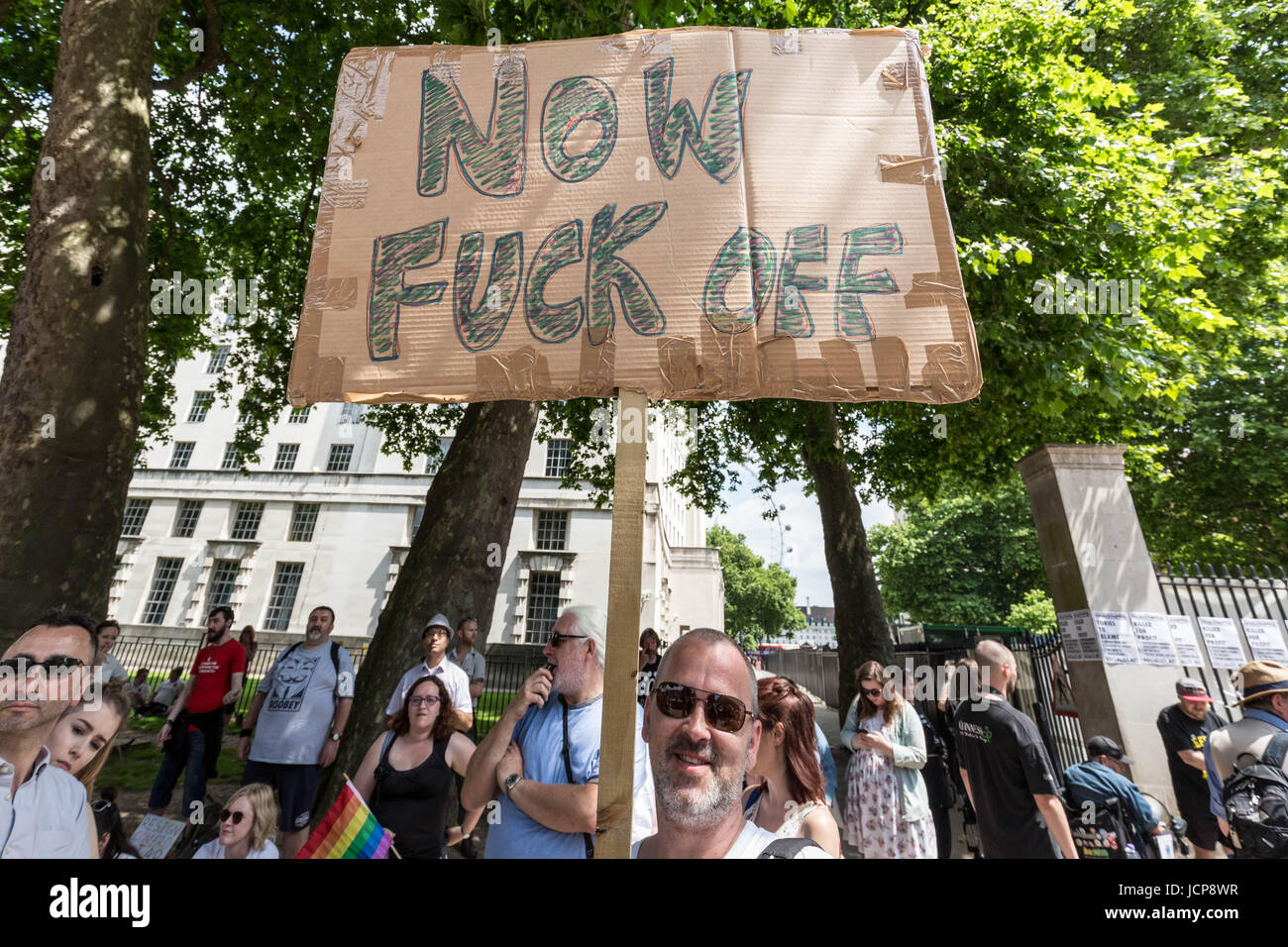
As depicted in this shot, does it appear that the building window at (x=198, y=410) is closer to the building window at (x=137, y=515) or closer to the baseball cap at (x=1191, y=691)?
the building window at (x=137, y=515)

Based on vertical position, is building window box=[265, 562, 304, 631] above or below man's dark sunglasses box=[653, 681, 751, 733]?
above

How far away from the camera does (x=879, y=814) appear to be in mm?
4258

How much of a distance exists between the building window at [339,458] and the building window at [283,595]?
5.24 meters

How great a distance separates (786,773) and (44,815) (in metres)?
2.80

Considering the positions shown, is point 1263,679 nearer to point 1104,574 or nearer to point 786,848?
point 1104,574

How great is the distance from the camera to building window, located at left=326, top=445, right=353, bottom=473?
32.5 meters

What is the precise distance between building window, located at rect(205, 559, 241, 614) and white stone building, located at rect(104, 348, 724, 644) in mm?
65

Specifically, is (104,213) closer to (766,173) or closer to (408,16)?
(766,173)

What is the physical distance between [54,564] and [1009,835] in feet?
19.9

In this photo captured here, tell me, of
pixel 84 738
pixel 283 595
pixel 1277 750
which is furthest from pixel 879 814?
pixel 283 595

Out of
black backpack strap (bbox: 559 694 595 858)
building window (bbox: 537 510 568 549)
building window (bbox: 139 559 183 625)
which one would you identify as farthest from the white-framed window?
black backpack strap (bbox: 559 694 595 858)

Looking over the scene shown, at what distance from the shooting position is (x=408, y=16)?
834 cm

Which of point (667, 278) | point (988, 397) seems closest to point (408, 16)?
→ point (667, 278)

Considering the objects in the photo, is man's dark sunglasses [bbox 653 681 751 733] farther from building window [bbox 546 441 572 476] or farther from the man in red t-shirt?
building window [bbox 546 441 572 476]
